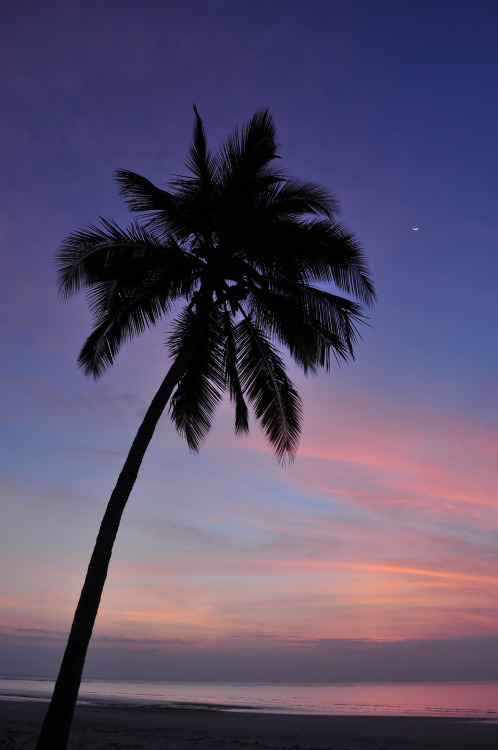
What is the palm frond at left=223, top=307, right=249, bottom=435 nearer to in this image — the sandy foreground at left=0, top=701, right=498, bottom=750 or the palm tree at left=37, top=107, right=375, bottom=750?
the palm tree at left=37, top=107, right=375, bottom=750

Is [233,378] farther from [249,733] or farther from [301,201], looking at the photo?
[249,733]

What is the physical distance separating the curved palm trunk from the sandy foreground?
4857 mm

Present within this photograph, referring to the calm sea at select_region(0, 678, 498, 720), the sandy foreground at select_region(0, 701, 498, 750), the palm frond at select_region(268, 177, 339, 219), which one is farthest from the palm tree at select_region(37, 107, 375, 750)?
the calm sea at select_region(0, 678, 498, 720)

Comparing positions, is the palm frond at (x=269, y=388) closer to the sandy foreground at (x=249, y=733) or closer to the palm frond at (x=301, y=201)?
the palm frond at (x=301, y=201)

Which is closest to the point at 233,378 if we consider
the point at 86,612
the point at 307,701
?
the point at 86,612

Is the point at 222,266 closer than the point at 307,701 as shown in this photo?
Yes

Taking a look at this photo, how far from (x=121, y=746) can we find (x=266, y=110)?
13.6 m

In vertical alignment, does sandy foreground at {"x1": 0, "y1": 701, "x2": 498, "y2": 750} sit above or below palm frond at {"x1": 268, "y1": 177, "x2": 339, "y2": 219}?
below

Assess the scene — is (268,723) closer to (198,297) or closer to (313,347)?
(313,347)

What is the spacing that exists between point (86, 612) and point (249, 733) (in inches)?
477

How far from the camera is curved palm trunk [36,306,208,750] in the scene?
6820 mm

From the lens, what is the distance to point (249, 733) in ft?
55.0

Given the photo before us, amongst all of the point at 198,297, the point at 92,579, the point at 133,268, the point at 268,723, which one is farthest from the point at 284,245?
the point at 268,723

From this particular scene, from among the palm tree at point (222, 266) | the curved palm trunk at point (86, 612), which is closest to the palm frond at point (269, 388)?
the palm tree at point (222, 266)
